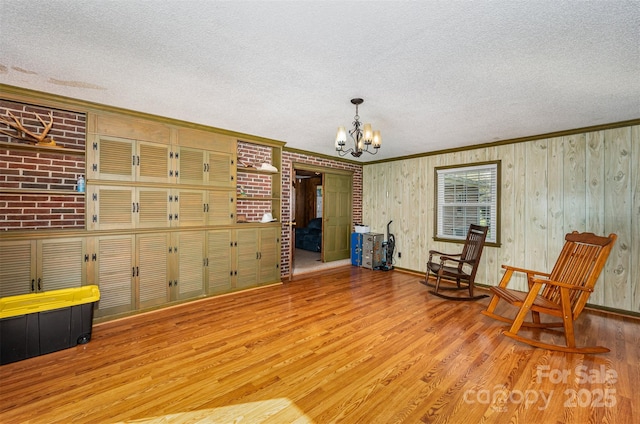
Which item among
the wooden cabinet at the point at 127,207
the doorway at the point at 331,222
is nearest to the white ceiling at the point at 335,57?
the wooden cabinet at the point at 127,207

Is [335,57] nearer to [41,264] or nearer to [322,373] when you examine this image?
[322,373]

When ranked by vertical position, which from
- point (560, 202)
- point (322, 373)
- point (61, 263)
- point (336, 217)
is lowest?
point (322, 373)

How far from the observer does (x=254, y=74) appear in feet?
7.77

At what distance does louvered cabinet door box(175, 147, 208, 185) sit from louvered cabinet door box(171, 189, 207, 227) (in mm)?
161

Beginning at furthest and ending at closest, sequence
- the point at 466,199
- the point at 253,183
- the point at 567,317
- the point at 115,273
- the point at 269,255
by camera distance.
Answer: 1. the point at 466,199
2. the point at 253,183
3. the point at 269,255
4. the point at 115,273
5. the point at 567,317

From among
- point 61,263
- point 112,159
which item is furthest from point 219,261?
point 112,159

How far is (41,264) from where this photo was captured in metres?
2.77

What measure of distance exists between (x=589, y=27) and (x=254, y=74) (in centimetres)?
236

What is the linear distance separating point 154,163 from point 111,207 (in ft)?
2.37

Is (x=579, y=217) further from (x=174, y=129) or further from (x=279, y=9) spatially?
(x=174, y=129)

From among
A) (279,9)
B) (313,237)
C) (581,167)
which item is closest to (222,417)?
(279,9)

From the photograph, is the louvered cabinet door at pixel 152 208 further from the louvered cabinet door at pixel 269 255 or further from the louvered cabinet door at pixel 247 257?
the louvered cabinet door at pixel 269 255

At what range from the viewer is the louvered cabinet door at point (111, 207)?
3.10 m

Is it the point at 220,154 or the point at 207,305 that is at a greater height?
the point at 220,154
